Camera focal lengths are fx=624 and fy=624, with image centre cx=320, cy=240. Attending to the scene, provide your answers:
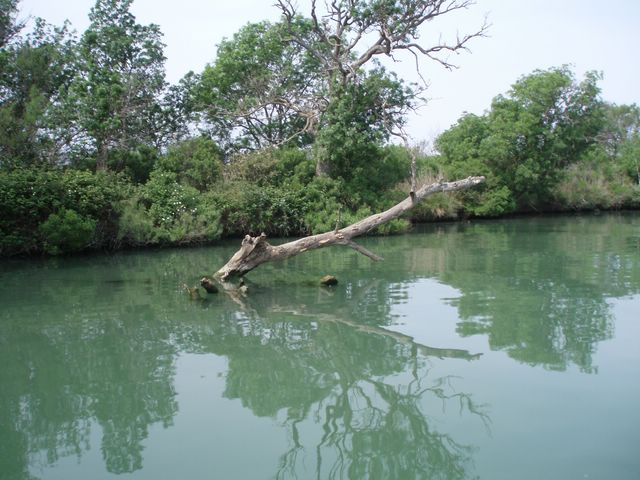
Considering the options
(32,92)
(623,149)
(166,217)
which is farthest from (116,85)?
(623,149)

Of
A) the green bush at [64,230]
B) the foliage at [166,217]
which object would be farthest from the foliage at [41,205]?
the foliage at [166,217]

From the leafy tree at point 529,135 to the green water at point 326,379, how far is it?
23.5 meters

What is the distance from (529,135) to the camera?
37.2 m

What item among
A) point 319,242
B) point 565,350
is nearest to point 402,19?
point 319,242

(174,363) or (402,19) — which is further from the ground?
(402,19)

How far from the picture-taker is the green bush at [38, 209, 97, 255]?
725 inches

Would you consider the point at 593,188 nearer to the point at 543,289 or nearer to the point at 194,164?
the point at 194,164

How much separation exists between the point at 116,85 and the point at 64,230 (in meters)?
9.91

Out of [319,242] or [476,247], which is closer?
[319,242]

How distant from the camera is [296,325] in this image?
10312mm

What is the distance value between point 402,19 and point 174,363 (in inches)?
901

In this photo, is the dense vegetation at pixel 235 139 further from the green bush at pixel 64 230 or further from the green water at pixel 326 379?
the green water at pixel 326 379

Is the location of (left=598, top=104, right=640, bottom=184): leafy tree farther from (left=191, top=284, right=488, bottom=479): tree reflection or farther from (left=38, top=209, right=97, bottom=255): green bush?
(left=191, top=284, right=488, bottom=479): tree reflection

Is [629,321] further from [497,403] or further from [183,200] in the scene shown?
[183,200]
